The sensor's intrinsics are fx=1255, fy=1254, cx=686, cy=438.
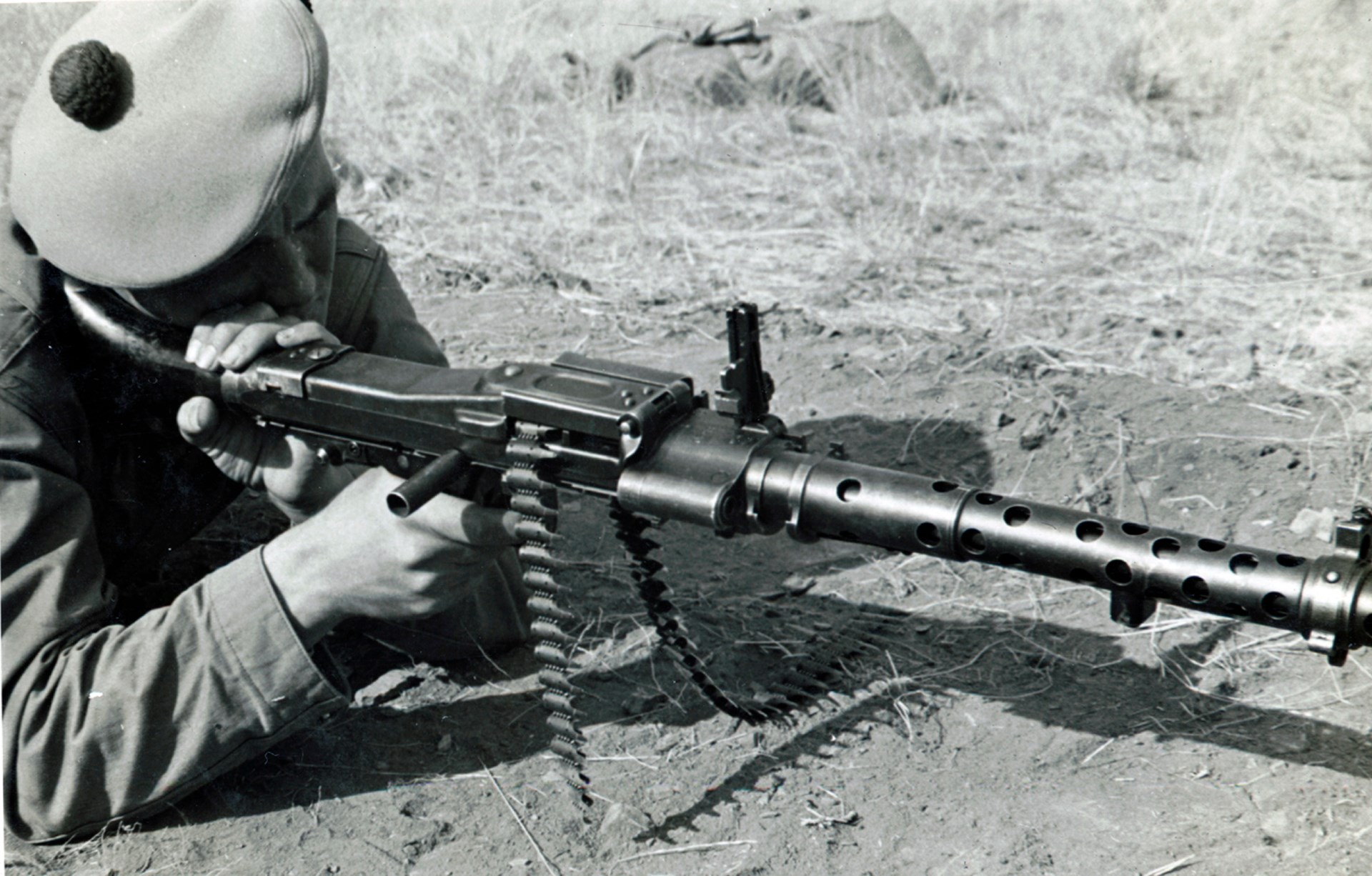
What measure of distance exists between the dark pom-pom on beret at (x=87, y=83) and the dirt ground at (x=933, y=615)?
1577 mm

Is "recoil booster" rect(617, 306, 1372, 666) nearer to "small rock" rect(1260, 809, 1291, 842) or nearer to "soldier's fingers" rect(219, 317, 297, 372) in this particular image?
"small rock" rect(1260, 809, 1291, 842)

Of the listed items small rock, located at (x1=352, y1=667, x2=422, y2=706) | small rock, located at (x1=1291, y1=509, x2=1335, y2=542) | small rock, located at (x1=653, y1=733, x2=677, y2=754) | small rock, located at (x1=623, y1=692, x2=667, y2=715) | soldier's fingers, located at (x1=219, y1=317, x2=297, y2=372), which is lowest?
small rock, located at (x1=623, y1=692, x2=667, y2=715)

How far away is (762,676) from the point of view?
133 inches

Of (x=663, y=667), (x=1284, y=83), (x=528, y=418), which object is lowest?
(x=663, y=667)

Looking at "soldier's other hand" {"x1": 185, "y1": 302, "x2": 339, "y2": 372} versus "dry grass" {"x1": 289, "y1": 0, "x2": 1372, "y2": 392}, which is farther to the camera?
"dry grass" {"x1": 289, "y1": 0, "x2": 1372, "y2": 392}

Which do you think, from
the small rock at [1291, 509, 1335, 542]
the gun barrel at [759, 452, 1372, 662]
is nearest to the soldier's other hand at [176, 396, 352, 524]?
the gun barrel at [759, 452, 1372, 662]

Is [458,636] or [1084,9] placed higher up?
[1084,9]

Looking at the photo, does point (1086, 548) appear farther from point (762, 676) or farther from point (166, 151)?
point (166, 151)

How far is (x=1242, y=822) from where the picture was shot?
2711 millimetres

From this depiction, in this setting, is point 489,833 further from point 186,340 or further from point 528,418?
point 186,340

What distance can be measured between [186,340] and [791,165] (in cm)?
451

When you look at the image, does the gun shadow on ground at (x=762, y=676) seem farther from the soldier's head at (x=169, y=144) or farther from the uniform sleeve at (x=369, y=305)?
the soldier's head at (x=169, y=144)

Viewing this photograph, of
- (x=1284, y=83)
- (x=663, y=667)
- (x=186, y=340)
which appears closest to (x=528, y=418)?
(x=186, y=340)

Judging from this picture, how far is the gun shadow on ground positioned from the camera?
119 inches
